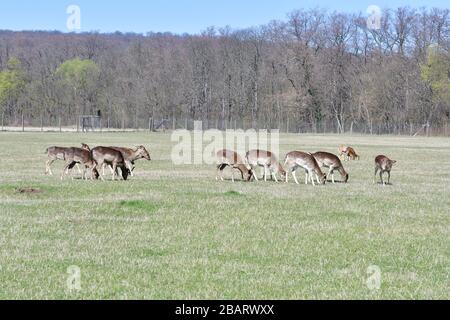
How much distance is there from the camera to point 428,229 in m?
12.9

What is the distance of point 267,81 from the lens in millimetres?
110312

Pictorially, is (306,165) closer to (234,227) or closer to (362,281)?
(234,227)

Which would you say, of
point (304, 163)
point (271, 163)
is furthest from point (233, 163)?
point (304, 163)

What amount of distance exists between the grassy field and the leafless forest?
77976 mm

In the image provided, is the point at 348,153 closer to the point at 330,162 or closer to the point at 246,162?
the point at 330,162

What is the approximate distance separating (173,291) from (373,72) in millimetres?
95562

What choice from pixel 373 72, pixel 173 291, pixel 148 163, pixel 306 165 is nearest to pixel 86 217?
pixel 173 291

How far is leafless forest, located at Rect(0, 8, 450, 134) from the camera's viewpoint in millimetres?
98750

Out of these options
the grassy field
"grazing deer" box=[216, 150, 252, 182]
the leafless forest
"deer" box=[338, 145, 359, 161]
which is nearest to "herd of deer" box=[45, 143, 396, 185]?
"grazing deer" box=[216, 150, 252, 182]

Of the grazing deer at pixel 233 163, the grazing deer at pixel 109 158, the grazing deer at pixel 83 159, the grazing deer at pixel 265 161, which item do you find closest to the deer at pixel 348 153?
the grazing deer at pixel 265 161

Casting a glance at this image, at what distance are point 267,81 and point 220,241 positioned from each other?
100121mm

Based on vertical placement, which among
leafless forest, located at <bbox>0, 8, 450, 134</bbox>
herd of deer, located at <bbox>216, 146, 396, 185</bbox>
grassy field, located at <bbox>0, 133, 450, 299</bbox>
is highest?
leafless forest, located at <bbox>0, 8, 450, 134</bbox>

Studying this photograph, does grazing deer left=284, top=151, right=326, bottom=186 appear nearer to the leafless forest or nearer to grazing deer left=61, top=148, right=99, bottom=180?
→ grazing deer left=61, top=148, right=99, bottom=180

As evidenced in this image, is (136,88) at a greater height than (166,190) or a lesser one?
greater
